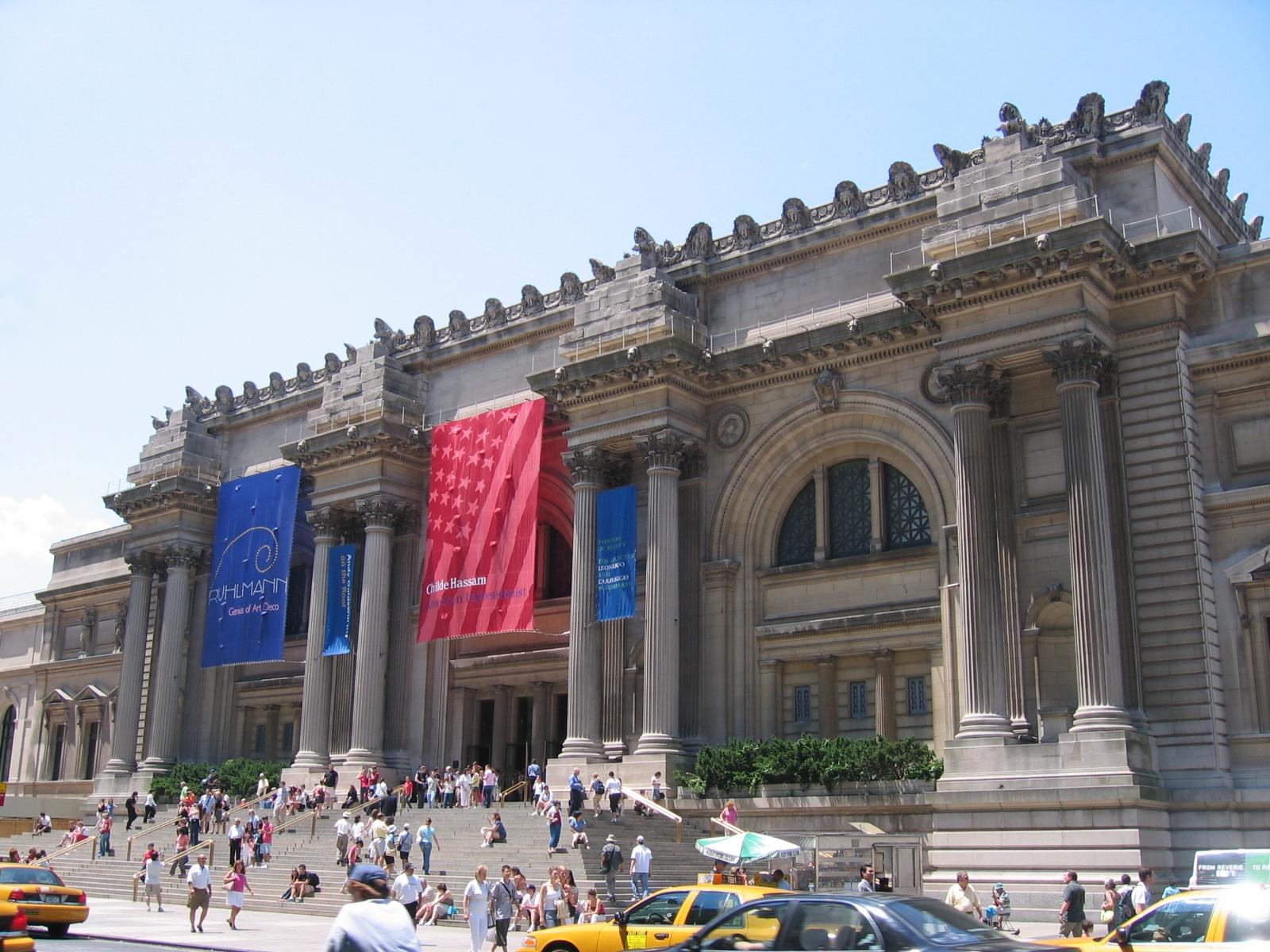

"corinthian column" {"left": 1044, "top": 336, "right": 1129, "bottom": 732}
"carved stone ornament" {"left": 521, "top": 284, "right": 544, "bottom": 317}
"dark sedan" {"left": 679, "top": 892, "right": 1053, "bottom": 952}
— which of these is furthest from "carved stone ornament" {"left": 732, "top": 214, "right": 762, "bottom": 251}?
"dark sedan" {"left": 679, "top": 892, "right": 1053, "bottom": 952}

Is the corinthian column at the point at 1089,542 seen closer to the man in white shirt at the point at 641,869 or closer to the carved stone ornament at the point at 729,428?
the man in white shirt at the point at 641,869

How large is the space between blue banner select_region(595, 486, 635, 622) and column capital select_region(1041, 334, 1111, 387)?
12.6 m

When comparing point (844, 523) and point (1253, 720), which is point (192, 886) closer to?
point (844, 523)

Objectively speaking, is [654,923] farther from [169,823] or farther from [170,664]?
[170,664]

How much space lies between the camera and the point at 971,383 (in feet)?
103

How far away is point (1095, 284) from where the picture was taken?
30.5m

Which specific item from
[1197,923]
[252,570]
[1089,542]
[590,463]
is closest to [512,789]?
[590,463]

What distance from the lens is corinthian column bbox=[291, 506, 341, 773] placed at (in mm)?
43625

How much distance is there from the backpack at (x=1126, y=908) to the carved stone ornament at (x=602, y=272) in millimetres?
24271

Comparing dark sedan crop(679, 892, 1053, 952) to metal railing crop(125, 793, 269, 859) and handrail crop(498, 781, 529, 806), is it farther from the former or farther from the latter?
metal railing crop(125, 793, 269, 859)

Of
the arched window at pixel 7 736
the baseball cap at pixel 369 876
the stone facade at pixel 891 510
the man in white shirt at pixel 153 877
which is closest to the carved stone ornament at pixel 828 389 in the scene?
the stone facade at pixel 891 510

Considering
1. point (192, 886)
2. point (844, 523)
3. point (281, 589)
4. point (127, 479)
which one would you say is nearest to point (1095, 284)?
point (844, 523)

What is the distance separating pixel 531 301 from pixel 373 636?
40.4 feet

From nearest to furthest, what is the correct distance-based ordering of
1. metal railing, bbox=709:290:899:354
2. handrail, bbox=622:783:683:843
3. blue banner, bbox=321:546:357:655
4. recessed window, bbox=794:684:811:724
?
handrail, bbox=622:783:683:843 → recessed window, bbox=794:684:811:724 → metal railing, bbox=709:290:899:354 → blue banner, bbox=321:546:357:655
